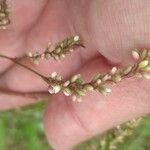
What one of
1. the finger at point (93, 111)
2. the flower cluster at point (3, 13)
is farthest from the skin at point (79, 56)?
the flower cluster at point (3, 13)

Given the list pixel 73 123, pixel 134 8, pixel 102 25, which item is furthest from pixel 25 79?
pixel 134 8

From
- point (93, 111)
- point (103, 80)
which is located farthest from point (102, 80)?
point (93, 111)

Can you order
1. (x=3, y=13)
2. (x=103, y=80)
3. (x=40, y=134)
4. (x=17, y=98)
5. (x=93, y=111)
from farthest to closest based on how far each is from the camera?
(x=40, y=134), (x=17, y=98), (x=93, y=111), (x=3, y=13), (x=103, y=80)

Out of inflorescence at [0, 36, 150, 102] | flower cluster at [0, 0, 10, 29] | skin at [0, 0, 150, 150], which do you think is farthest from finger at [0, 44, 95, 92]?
inflorescence at [0, 36, 150, 102]

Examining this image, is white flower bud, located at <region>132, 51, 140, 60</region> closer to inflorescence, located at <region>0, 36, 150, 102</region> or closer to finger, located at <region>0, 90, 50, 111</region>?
inflorescence, located at <region>0, 36, 150, 102</region>

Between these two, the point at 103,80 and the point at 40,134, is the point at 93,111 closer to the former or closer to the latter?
the point at 103,80

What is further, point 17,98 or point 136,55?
point 17,98
